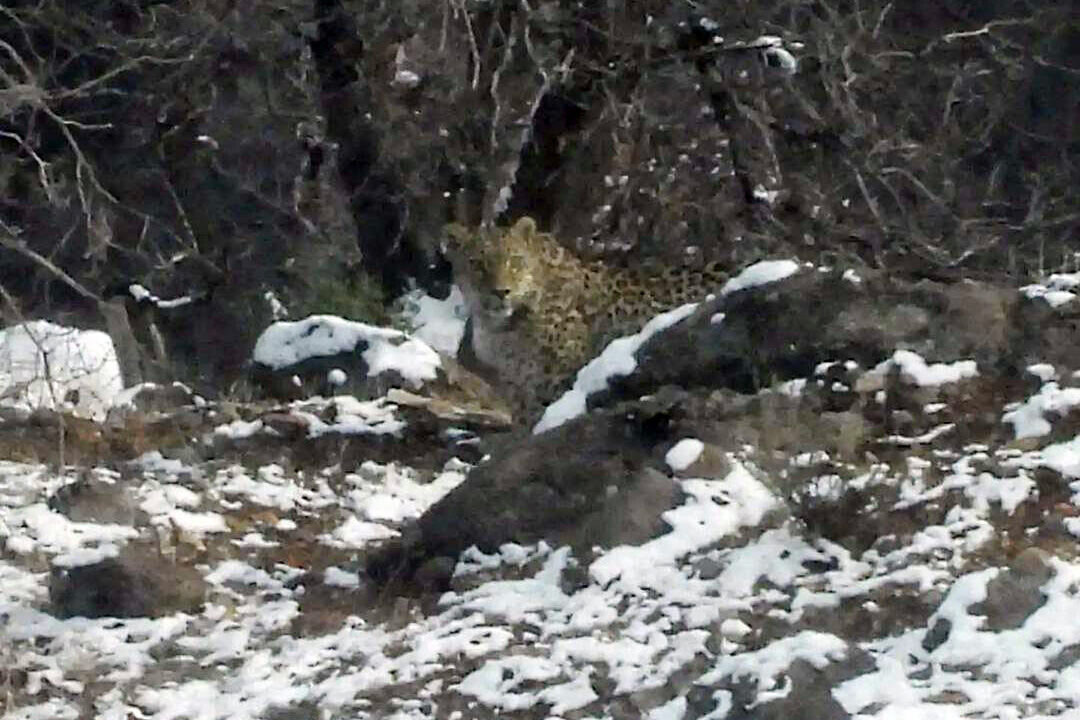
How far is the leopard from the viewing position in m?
6.67

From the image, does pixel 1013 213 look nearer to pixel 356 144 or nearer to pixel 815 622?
pixel 356 144

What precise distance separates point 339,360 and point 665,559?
385cm

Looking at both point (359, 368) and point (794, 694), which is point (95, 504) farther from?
point (794, 694)

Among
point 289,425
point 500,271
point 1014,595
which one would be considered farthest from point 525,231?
point 1014,595

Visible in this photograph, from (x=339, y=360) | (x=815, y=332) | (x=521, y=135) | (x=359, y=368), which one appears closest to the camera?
(x=815, y=332)

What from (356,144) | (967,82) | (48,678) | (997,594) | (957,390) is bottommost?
(997,594)

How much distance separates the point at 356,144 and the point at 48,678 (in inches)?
274

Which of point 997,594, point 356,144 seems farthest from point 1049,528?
point 356,144

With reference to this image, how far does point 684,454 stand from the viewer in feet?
15.3

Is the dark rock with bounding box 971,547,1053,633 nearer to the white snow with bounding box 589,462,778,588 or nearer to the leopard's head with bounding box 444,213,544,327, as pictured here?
the white snow with bounding box 589,462,778,588

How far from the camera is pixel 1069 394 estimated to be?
15.5 feet

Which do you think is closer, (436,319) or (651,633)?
(651,633)

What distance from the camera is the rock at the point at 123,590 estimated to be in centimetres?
480

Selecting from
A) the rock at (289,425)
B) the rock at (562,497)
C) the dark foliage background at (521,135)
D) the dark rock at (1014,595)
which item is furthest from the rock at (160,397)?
the dark rock at (1014,595)
